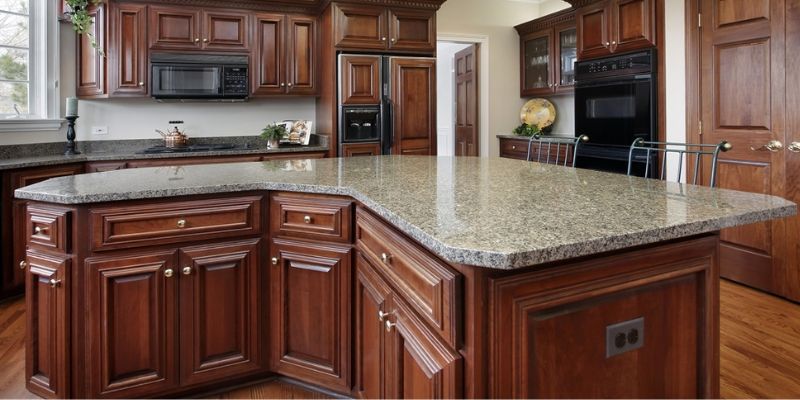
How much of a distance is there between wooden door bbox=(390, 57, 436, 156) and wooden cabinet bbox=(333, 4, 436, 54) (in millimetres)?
156

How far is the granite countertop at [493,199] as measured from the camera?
36.3 inches

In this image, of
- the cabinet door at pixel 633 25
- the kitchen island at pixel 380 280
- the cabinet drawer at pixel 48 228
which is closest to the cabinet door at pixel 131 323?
the kitchen island at pixel 380 280

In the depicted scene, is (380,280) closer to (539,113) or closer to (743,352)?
(743,352)

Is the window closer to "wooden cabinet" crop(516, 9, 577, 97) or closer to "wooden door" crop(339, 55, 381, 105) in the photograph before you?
"wooden door" crop(339, 55, 381, 105)

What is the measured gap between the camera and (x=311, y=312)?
1.89 metres

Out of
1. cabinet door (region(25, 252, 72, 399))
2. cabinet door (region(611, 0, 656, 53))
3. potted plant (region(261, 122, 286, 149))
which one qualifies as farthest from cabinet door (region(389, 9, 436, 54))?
cabinet door (region(25, 252, 72, 399))

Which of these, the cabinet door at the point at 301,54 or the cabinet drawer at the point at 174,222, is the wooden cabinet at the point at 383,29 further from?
the cabinet drawer at the point at 174,222

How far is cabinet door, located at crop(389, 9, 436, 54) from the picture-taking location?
452cm

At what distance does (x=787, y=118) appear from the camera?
112 inches

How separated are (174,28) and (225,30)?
41 centimetres

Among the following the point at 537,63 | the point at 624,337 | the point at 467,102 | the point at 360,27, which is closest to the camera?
the point at 624,337

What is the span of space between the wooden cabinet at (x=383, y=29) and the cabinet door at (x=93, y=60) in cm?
188

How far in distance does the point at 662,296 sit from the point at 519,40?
17.3 feet

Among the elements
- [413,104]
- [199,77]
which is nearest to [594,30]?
[413,104]
